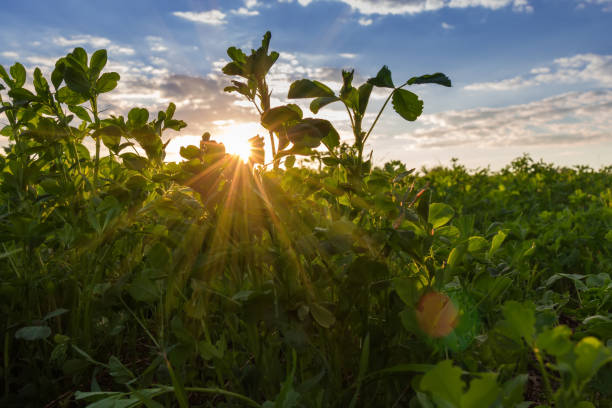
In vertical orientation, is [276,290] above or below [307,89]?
below

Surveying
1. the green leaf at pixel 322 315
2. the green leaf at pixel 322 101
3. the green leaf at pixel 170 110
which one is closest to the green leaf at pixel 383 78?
the green leaf at pixel 322 101

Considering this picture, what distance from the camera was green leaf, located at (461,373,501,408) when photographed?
76cm

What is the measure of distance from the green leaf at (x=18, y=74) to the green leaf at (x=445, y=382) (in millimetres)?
2163

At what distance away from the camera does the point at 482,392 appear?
759mm

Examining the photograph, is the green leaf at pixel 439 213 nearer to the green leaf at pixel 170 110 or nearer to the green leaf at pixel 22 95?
the green leaf at pixel 170 110

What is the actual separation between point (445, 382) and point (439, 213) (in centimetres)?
84

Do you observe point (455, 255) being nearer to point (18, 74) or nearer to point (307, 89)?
point (307, 89)

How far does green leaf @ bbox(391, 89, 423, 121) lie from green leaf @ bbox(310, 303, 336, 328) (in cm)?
63

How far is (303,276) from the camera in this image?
3.96 feet

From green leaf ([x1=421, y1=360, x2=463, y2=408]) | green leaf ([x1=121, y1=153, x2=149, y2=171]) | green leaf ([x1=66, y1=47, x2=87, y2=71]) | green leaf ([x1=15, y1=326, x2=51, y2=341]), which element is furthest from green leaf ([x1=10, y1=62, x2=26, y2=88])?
green leaf ([x1=421, y1=360, x2=463, y2=408])

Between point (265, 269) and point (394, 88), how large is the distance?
0.70 m

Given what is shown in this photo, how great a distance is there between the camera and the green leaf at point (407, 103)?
1.32 m

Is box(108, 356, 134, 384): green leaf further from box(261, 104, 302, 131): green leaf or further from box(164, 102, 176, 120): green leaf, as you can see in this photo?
box(164, 102, 176, 120): green leaf

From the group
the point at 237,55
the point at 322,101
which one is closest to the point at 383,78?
the point at 322,101
